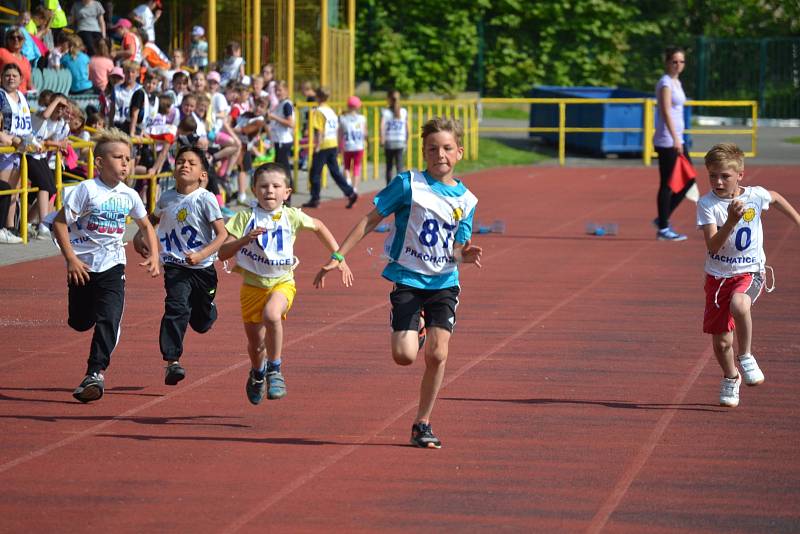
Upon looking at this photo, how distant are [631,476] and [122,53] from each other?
54.7 ft

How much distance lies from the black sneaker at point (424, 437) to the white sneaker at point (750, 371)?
227cm

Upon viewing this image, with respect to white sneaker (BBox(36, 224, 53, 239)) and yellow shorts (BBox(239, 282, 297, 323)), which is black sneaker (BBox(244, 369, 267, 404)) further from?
white sneaker (BBox(36, 224, 53, 239))

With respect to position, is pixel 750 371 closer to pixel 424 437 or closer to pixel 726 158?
pixel 726 158

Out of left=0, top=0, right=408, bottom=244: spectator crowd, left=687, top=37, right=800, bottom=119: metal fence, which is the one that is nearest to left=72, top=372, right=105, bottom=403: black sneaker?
left=0, top=0, right=408, bottom=244: spectator crowd

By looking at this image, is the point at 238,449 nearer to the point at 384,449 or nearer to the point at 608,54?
the point at 384,449

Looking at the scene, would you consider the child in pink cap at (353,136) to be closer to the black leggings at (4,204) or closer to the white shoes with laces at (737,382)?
the black leggings at (4,204)

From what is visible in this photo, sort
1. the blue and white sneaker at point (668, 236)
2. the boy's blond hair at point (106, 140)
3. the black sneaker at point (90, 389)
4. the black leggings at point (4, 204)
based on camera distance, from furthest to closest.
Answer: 1. the blue and white sneaker at point (668, 236)
2. the black leggings at point (4, 204)
3. the boy's blond hair at point (106, 140)
4. the black sneaker at point (90, 389)

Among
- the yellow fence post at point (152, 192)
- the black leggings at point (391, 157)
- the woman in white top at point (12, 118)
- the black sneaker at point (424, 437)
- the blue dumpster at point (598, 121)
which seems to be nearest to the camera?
the black sneaker at point (424, 437)

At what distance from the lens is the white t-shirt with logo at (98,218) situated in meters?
8.10

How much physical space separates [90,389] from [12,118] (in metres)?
8.14

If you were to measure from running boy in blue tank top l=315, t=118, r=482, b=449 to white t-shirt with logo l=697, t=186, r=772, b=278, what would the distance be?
1679 mm

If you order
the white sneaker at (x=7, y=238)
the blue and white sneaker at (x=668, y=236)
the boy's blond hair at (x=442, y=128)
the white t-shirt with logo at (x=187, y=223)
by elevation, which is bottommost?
the blue and white sneaker at (x=668, y=236)

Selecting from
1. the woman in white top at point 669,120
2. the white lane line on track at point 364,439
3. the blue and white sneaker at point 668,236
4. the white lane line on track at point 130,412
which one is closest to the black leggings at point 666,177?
the woman in white top at point 669,120

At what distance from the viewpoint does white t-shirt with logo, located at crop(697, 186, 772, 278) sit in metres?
8.12
